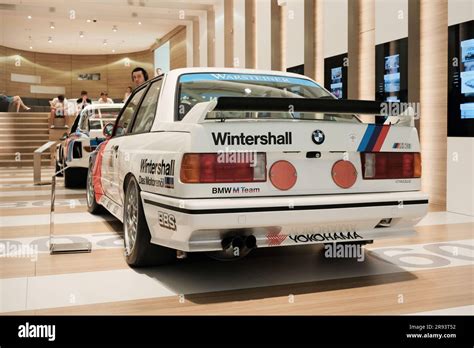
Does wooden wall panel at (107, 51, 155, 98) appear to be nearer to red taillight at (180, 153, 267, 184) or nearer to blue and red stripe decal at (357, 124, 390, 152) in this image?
blue and red stripe decal at (357, 124, 390, 152)

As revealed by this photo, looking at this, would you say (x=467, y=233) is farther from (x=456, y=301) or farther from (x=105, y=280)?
(x=105, y=280)

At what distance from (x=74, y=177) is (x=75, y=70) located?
23422 mm

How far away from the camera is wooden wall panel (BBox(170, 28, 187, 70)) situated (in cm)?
1986

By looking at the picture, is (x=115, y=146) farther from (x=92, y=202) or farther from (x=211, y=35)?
(x=211, y=35)

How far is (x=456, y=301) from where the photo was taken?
2.79 meters

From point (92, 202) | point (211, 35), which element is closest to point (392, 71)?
point (92, 202)

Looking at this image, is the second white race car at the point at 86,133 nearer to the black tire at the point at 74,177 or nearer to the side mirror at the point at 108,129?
the black tire at the point at 74,177

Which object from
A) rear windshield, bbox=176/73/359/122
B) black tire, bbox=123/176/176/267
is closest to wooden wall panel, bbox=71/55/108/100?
rear windshield, bbox=176/73/359/122

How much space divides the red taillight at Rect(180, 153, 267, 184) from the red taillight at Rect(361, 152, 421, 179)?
62 centimetres

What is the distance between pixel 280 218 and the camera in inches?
109

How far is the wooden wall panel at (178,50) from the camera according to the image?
65.2 ft

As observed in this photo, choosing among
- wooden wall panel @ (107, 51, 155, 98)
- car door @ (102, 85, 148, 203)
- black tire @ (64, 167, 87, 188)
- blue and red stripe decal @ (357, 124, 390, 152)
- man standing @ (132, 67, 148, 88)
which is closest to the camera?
blue and red stripe decal @ (357, 124, 390, 152)

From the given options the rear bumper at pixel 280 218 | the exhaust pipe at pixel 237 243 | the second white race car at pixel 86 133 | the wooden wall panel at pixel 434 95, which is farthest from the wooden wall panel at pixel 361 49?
the exhaust pipe at pixel 237 243
